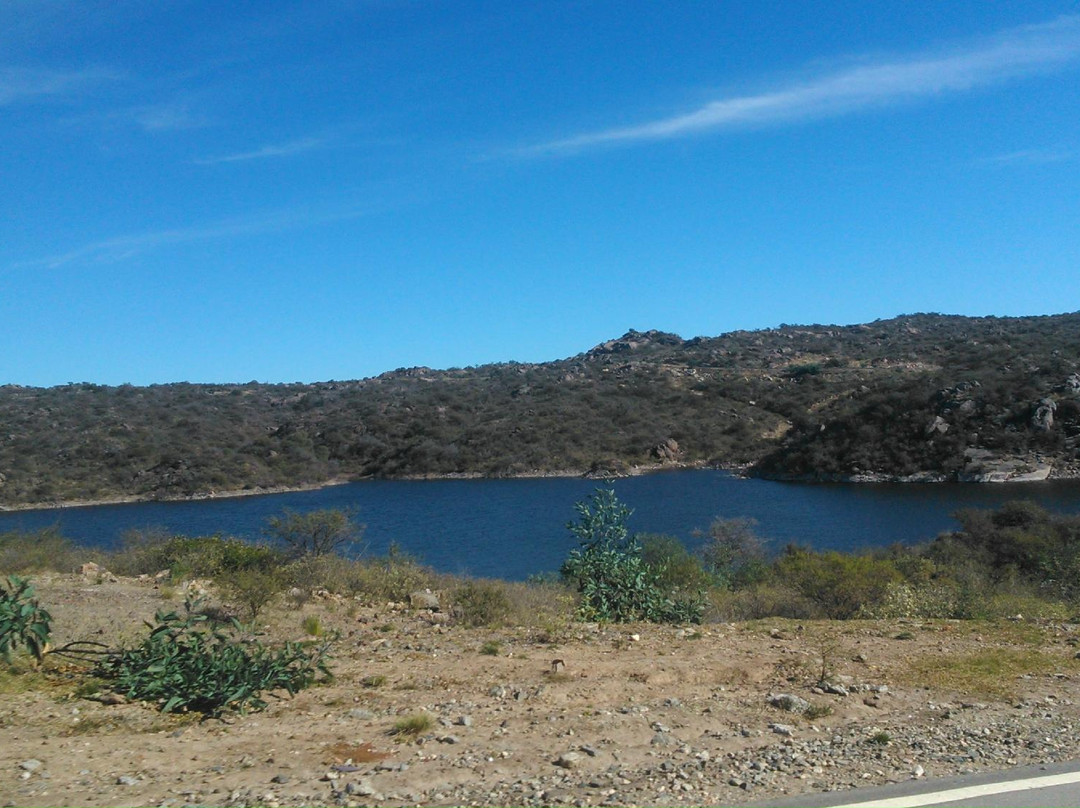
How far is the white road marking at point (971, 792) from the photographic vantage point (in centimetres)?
454

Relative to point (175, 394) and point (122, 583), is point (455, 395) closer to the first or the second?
point (175, 394)

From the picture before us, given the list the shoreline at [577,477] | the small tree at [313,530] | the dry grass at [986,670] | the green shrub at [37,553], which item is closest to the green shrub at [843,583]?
the dry grass at [986,670]

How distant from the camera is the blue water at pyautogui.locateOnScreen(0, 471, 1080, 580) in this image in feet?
107

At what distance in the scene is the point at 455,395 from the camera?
85.9 metres

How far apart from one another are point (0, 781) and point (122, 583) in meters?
8.44

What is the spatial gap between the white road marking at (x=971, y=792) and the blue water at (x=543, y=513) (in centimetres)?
2229

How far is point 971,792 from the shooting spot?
4.71 m

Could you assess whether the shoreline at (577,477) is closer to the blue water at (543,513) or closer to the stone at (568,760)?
the blue water at (543,513)

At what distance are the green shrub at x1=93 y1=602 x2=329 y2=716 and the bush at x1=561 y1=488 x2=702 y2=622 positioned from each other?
464 cm

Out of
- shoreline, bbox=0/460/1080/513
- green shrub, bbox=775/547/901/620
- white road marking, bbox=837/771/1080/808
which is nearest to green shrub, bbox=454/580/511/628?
green shrub, bbox=775/547/901/620

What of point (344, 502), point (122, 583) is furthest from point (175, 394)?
point (122, 583)

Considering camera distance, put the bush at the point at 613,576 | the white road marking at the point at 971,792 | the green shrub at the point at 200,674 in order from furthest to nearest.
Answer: the bush at the point at 613,576 → the green shrub at the point at 200,674 → the white road marking at the point at 971,792

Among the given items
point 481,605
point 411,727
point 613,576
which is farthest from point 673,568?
point 411,727

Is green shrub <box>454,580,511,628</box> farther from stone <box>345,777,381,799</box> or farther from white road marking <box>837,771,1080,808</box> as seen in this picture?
white road marking <box>837,771,1080,808</box>
